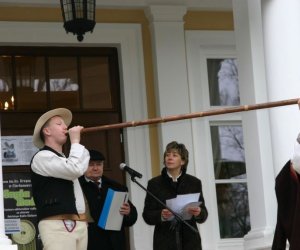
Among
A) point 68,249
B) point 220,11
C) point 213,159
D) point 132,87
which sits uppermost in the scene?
point 220,11

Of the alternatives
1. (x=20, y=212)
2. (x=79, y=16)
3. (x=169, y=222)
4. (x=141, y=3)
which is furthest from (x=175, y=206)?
(x=141, y=3)

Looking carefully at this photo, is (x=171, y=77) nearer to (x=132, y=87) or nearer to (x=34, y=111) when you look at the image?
(x=132, y=87)

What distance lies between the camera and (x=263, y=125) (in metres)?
9.36

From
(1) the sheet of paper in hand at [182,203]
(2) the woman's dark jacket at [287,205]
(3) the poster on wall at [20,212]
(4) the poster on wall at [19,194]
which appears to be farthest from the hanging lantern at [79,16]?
(2) the woman's dark jacket at [287,205]

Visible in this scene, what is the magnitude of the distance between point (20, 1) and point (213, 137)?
2512mm

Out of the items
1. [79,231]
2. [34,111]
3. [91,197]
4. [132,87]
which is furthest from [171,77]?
[79,231]

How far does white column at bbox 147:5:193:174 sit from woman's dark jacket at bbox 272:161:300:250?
3362 millimetres

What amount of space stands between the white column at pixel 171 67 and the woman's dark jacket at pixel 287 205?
336 cm

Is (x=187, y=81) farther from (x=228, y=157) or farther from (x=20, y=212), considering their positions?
(x=20, y=212)

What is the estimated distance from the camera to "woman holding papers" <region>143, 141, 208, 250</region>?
8.73 meters

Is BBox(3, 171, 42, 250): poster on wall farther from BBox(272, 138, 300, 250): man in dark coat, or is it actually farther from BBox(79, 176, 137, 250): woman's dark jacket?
BBox(272, 138, 300, 250): man in dark coat

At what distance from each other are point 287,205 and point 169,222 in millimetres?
1535

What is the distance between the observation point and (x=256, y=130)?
9352mm

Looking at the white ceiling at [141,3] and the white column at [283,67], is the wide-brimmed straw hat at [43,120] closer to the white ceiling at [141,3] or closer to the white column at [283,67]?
the white column at [283,67]
